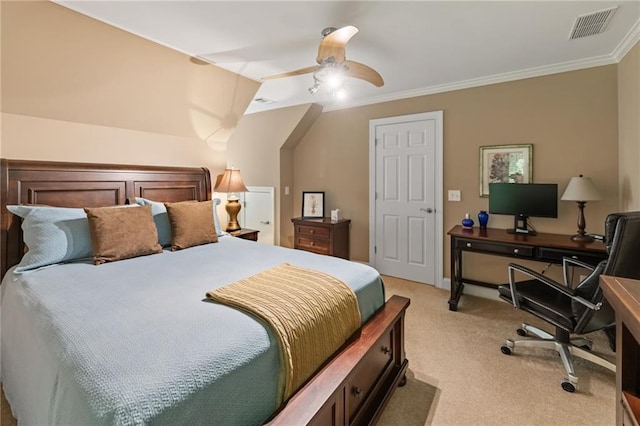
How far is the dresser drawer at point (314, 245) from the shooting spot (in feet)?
13.9

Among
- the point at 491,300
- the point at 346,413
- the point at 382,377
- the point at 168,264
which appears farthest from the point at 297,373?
the point at 491,300

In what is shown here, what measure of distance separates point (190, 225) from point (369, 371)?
185cm

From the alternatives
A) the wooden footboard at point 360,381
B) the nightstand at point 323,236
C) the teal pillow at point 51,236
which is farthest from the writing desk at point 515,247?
the teal pillow at point 51,236

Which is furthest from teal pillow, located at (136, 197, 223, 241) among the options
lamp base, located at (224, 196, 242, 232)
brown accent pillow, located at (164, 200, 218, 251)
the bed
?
lamp base, located at (224, 196, 242, 232)

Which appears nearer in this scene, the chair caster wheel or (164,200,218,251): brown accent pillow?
A: the chair caster wheel

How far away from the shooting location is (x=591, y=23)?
219 centimetres

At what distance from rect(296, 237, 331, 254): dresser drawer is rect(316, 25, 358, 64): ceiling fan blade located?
2605 mm

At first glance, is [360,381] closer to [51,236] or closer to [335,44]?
[335,44]

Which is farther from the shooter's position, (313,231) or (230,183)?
(313,231)

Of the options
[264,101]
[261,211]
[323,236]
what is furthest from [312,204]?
[264,101]

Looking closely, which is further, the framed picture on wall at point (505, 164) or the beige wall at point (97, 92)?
the framed picture on wall at point (505, 164)

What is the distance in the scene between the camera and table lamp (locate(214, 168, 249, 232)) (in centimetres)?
345

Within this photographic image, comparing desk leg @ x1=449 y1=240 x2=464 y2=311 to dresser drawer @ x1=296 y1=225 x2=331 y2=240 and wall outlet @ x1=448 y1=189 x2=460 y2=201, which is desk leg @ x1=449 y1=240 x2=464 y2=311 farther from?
dresser drawer @ x1=296 y1=225 x2=331 y2=240

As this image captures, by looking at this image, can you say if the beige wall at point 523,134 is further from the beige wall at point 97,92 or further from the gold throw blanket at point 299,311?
the gold throw blanket at point 299,311
